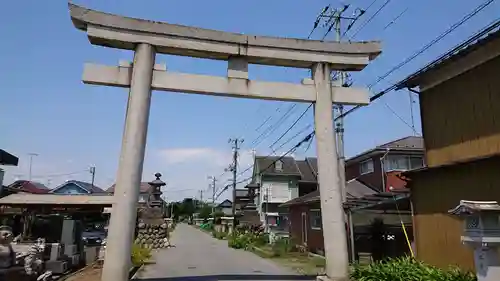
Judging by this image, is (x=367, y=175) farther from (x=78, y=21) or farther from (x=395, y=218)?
(x=78, y=21)

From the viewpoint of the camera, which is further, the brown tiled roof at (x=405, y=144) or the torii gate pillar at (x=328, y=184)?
the brown tiled roof at (x=405, y=144)

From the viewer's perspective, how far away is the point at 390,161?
25406 mm

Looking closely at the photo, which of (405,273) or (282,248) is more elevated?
(282,248)

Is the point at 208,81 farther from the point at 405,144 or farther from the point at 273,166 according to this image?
the point at 273,166

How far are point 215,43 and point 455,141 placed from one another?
7335 mm

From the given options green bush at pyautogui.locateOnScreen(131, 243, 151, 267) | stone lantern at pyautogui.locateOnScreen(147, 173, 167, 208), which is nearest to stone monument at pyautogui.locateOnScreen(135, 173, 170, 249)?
stone lantern at pyautogui.locateOnScreen(147, 173, 167, 208)

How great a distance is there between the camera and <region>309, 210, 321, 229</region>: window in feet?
77.9

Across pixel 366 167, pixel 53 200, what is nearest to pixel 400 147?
pixel 366 167

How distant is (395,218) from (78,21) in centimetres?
1658

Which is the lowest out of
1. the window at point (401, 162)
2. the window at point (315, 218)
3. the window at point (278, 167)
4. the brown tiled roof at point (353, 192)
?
the window at point (315, 218)

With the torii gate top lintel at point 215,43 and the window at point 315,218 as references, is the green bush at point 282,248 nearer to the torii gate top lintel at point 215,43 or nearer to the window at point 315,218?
the window at point 315,218

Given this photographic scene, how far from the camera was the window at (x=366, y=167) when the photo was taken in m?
27.4

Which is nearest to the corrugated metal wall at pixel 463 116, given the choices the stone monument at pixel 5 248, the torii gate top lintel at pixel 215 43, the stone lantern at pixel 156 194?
the torii gate top lintel at pixel 215 43

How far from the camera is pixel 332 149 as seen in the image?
1109 cm
